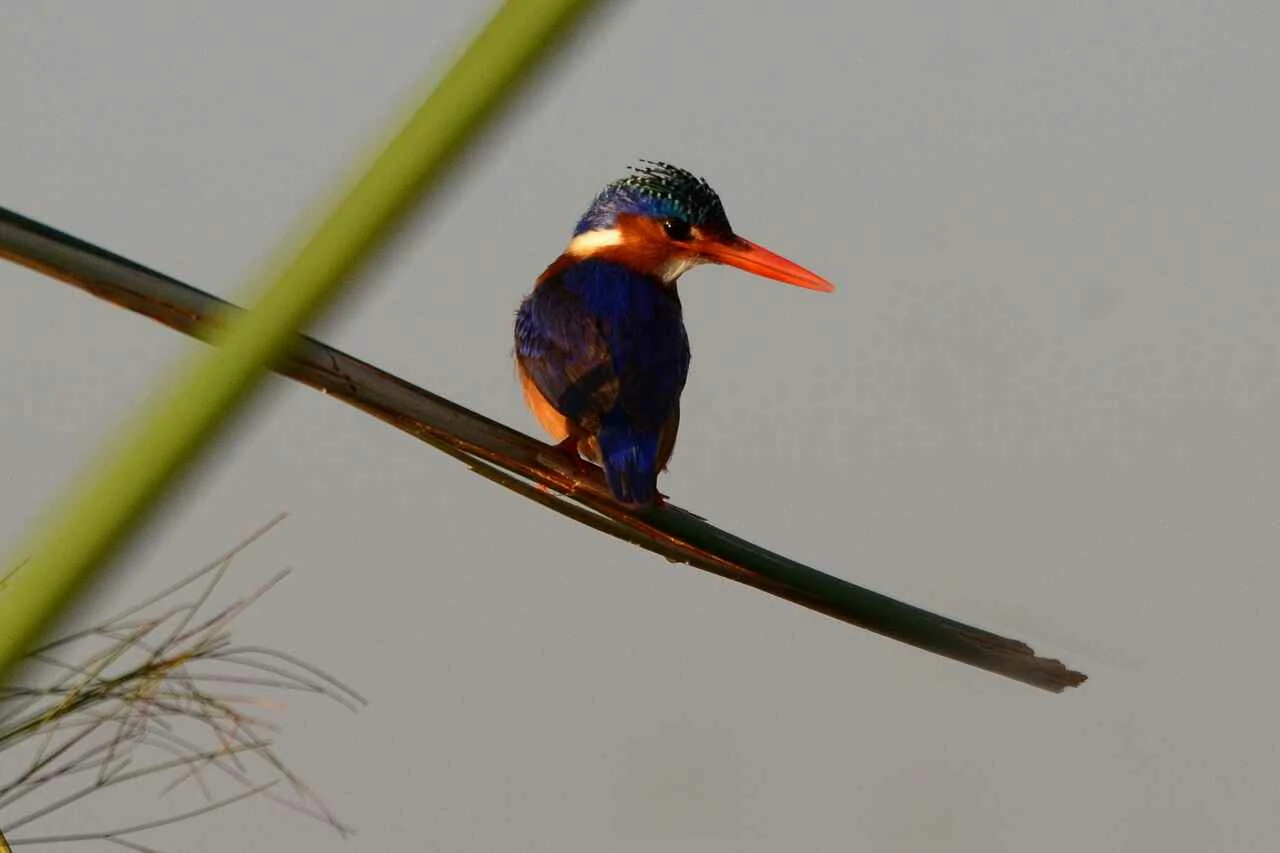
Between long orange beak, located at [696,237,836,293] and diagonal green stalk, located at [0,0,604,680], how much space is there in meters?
2.62

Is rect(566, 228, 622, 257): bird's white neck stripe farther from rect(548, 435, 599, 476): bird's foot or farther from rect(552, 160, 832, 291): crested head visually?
rect(548, 435, 599, 476): bird's foot

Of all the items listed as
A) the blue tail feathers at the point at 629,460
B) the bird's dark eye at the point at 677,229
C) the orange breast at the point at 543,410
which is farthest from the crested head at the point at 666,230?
the blue tail feathers at the point at 629,460

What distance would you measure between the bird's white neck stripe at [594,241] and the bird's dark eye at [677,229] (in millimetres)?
123

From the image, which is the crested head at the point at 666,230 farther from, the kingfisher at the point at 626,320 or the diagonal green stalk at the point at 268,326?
the diagonal green stalk at the point at 268,326

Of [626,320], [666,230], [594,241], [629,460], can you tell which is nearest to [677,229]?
[666,230]

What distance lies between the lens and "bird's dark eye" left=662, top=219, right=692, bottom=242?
324 centimetres

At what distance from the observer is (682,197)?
3.23m

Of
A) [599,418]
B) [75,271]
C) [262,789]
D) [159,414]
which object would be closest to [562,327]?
[599,418]

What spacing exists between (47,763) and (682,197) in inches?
76.0

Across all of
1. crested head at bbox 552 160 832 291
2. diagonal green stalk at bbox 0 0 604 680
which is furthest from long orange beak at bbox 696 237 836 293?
diagonal green stalk at bbox 0 0 604 680

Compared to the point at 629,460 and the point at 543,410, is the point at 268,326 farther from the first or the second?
the point at 543,410

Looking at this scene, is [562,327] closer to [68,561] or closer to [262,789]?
[262,789]

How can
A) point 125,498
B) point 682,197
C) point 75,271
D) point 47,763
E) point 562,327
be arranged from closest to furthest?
point 125,498, point 75,271, point 47,763, point 562,327, point 682,197

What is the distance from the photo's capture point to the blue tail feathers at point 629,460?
223 centimetres
